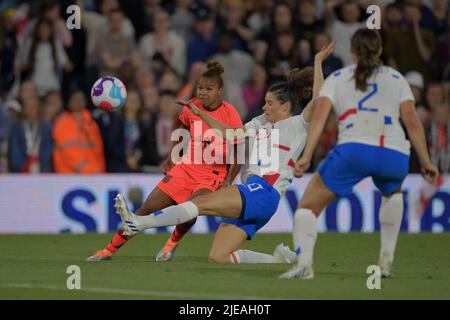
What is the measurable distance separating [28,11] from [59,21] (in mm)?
778

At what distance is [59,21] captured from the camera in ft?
64.0

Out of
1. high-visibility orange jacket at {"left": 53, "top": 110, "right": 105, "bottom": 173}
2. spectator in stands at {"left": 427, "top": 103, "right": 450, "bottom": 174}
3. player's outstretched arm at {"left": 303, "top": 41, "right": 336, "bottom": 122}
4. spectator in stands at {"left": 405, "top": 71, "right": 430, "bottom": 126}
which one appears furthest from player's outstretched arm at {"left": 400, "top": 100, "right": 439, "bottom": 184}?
spectator in stands at {"left": 405, "top": 71, "right": 430, "bottom": 126}

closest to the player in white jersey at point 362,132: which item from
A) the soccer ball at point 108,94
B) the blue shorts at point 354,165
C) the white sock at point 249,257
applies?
the blue shorts at point 354,165

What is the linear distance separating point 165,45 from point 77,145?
280 centimetres

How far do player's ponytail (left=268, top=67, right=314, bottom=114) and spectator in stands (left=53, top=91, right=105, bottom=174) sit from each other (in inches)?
270

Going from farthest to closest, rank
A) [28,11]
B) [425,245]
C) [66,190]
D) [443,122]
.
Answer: [28,11], [443,122], [66,190], [425,245]

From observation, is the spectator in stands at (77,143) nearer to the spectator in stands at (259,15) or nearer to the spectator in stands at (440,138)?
the spectator in stands at (259,15)

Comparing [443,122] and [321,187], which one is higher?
[443,122]

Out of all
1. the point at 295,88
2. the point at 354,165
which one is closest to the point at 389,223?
the point at 354,165

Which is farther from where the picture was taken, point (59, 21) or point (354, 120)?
point (59, 21)

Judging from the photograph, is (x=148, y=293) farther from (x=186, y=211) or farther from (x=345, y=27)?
(x=345, y=27)
